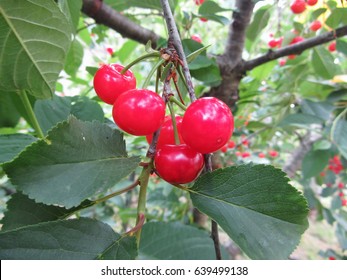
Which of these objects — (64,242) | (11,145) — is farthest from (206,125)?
(11,145)

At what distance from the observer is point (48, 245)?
0.56 m

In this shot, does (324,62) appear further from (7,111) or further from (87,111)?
(7,111)

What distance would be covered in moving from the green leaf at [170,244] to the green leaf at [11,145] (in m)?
0.34

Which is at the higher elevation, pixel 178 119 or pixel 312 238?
pixel 178 119

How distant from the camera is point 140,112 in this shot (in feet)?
1.95

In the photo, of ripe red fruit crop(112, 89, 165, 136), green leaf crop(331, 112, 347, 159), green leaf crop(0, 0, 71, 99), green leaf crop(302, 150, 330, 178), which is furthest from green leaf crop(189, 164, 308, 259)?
green leaf crop(302, 150, 330, 178)

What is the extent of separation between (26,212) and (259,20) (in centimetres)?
138

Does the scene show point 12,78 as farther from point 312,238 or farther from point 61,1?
point 312,238

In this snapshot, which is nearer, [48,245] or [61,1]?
[48,245]

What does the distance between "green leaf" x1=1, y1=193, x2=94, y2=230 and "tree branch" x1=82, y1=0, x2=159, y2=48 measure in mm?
816

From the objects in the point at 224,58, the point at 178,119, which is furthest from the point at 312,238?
the point at 178,119

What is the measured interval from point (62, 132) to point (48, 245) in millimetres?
194

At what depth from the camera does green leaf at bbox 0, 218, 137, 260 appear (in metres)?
0.54

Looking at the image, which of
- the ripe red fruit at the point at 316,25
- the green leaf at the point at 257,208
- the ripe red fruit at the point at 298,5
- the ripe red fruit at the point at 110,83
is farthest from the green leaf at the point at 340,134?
the ripe red fruit at the point at 110,83
